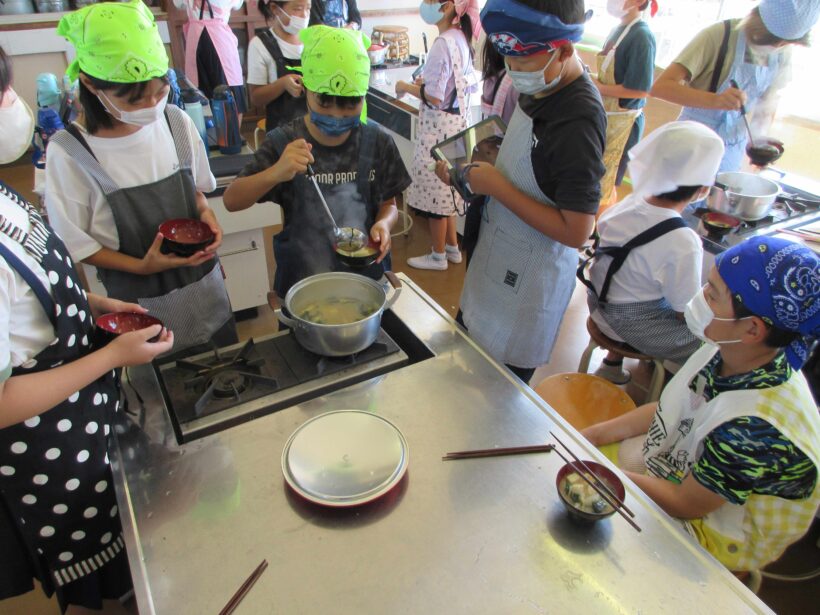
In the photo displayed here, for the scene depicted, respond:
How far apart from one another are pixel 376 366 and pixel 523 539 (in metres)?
0.53

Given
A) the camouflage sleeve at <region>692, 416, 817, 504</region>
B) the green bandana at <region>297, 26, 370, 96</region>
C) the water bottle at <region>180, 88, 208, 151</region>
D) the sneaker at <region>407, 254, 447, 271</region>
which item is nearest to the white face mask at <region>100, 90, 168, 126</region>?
the green bandana at <region>297, 26, 370, 96</region>

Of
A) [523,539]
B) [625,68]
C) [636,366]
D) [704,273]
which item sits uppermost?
[625,68]

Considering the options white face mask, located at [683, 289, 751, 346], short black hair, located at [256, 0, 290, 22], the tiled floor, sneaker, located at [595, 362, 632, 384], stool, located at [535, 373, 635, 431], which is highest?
short black hair, located at [256, 0, 290, 22]

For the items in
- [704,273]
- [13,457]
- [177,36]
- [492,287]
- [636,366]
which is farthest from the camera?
[177,36]

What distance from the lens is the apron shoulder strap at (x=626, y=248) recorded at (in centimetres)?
186

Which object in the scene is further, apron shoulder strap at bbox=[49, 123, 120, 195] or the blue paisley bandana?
apron shoulder strap at bbox=[49, 123, 120, 195]

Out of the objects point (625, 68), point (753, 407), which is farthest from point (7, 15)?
point (753, 407)

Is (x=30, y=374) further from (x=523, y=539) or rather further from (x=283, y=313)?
(x=523, y=539)

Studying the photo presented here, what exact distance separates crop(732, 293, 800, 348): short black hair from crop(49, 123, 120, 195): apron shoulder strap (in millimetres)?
1601

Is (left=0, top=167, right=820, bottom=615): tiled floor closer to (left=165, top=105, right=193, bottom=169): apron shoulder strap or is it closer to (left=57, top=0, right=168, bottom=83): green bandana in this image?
(left=165, top=105, right=193, bottom=169): apron shoulder strap

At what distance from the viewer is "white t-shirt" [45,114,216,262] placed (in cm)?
139

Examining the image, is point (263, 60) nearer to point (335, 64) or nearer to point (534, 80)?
point (335, 64)

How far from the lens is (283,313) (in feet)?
4.09

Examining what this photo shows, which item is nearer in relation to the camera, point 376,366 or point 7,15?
point 376,366
